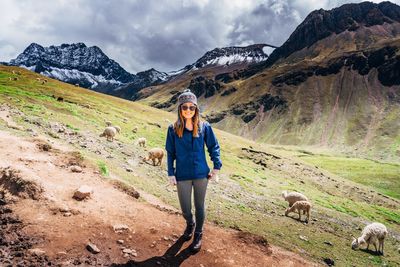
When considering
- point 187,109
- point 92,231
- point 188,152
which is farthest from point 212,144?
point 92,231

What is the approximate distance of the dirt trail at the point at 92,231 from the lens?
923cm

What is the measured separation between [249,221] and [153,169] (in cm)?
1005

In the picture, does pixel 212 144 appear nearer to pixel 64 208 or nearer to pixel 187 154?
pixel 187 154

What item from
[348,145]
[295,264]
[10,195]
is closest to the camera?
[10,195]

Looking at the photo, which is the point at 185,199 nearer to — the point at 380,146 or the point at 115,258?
the point at 115,258

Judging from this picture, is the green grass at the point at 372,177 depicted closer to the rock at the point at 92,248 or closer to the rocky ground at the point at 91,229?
the rocky ground at the point at 91,229

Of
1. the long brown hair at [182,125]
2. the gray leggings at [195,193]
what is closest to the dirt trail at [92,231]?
the gray leggings at [195,193]

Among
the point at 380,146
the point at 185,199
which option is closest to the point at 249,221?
the point at 185,199

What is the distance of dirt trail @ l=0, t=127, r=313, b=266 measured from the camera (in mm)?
9234

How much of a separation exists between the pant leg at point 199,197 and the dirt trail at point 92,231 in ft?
2.76

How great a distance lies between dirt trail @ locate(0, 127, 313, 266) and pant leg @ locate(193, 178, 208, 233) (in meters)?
0.84

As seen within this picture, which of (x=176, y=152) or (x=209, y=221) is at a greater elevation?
(x=176, y=152)

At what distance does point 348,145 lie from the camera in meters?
186

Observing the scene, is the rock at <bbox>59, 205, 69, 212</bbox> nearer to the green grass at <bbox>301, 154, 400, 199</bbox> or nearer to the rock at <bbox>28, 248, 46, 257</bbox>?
the rock at <bbox>28, 248, 46, 257</bbox>
